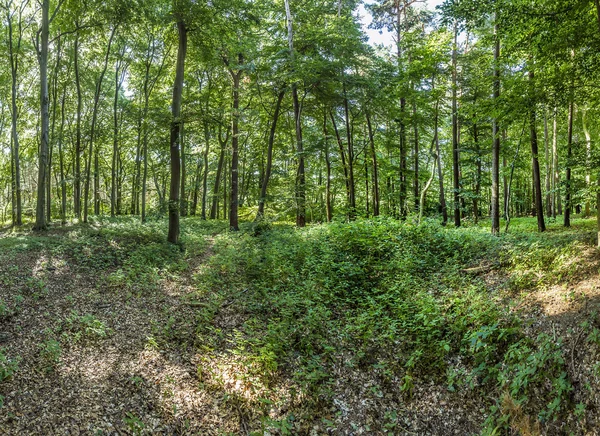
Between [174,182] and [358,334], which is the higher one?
[174,182]

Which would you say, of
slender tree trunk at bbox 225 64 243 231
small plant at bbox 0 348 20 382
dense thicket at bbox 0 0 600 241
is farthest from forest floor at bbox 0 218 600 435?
slender tree trunk at bbox 225 64 243 231

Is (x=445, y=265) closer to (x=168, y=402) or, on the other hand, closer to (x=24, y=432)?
(x=168, y=402)

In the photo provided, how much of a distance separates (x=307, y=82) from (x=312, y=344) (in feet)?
38.0

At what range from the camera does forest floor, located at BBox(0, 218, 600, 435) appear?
4223 millimetres

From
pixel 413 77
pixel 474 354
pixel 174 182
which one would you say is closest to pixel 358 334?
pixel 474 354

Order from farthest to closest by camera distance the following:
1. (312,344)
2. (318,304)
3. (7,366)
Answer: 1. (318,304)
2. (312,344)
3. (7,366)

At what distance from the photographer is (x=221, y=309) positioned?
729 centimetres

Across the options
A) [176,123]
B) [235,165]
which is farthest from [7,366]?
[235,165]

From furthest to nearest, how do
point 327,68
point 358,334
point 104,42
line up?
point 104,42 → point 327,68 → point 358,334

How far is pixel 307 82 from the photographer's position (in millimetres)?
14328

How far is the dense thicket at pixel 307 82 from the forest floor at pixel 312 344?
3.08m

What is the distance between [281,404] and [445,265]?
19.0 feet

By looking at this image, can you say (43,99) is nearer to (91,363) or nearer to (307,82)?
(307,82)

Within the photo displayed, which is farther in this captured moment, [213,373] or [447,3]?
[447,3]
